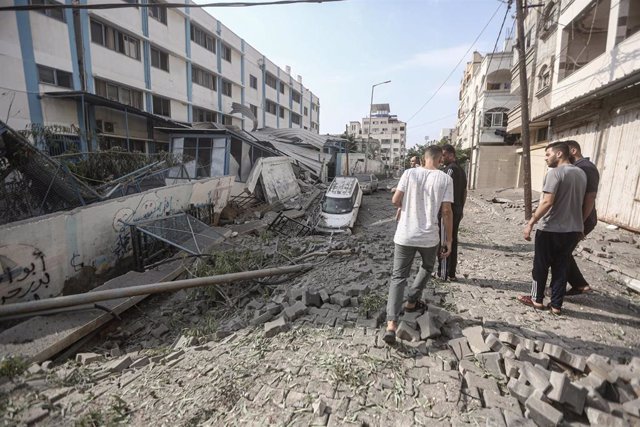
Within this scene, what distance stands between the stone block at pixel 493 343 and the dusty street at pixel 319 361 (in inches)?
7.6

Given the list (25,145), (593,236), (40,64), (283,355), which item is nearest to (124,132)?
(40,64)

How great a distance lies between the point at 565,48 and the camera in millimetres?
10305

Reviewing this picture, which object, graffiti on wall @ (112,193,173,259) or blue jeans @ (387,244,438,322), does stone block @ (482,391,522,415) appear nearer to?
blue jeans @ (387,244,438,322)

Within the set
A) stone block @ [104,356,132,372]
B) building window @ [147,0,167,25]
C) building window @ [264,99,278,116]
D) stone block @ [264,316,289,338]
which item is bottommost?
stone block @ [104,356,132,372]

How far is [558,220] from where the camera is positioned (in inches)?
122

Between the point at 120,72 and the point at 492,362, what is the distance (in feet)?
58.5

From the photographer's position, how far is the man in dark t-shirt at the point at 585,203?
347 centimetres

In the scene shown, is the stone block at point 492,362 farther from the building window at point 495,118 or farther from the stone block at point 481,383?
the building window at point 495,118

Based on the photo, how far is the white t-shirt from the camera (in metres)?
2.87

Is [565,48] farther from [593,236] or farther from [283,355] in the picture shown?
[283,355]

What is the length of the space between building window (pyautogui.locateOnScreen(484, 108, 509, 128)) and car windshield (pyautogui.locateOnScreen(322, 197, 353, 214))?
1741 centimetres

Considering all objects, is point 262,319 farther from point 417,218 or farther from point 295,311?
point 417,218

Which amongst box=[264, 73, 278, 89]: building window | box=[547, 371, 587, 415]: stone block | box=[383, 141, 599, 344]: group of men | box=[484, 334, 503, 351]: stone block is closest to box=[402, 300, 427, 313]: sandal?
box=[383, 141, 599, 344]: group of men

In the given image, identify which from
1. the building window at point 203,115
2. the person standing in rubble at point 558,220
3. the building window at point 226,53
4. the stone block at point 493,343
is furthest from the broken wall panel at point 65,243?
the building window at point 226,53
